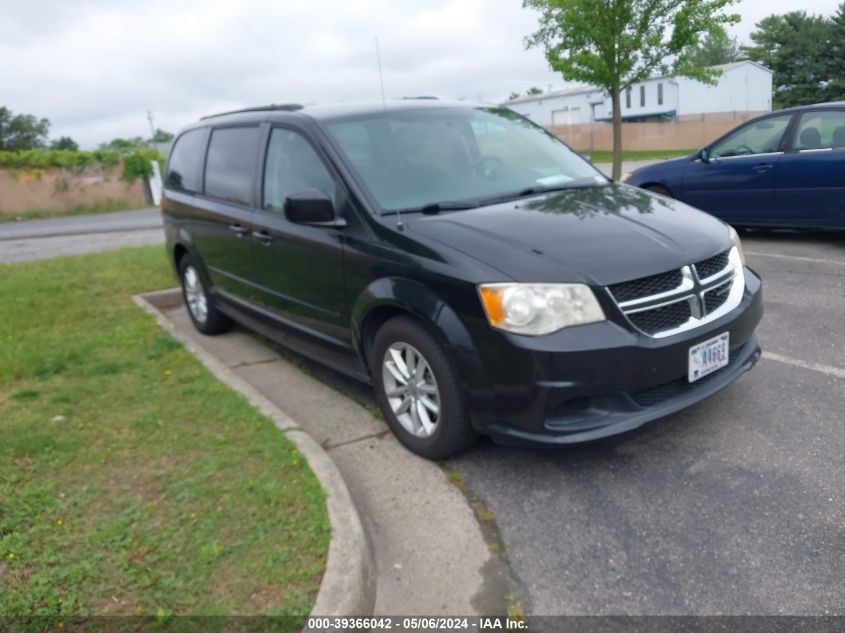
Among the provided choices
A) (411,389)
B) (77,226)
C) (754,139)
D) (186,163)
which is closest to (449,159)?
(411,389)

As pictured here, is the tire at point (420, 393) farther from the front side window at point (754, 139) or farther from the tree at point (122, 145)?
the tree at point (122, 145)

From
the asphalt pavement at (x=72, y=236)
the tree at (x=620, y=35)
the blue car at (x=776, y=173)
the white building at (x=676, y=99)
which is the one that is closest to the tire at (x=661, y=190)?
the blue car at (x=776, y=173)

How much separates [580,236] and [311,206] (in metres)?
1.44

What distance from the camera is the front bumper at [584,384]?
312cm

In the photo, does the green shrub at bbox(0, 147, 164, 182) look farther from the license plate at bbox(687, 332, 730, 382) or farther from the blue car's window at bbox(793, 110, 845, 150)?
the license plate at bbox(687, 332, 730, 382)

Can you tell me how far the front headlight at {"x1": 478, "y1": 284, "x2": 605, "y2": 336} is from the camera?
316cm

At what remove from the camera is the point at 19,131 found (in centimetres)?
5688

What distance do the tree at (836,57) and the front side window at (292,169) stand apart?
6006 cm

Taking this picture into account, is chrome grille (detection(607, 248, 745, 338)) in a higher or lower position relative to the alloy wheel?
higher

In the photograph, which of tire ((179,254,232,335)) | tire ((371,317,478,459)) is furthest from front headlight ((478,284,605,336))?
tire ((179,254,232,335))

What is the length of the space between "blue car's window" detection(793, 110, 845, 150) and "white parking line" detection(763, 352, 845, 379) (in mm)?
3838

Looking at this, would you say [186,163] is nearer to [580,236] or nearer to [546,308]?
[580,236]

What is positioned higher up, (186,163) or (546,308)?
(186,163)

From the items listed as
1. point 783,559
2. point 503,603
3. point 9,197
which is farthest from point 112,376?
point 9,197
